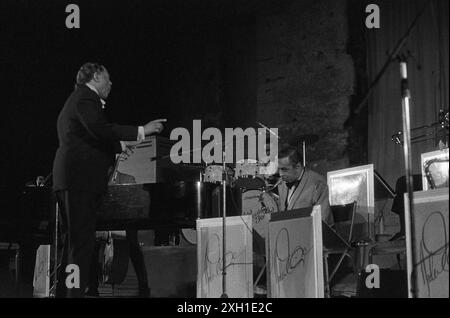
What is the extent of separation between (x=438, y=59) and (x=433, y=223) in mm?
3034

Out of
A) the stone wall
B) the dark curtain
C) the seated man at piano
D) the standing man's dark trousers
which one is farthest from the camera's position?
the stone wall

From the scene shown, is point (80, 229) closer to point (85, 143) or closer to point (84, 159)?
point (84, 159)

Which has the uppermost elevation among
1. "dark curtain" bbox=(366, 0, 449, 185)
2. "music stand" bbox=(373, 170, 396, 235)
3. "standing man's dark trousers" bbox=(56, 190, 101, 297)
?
"dark curtain" bbox=(366, 0, 449, 185)

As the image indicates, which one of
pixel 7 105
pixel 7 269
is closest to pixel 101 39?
pixel 7 105

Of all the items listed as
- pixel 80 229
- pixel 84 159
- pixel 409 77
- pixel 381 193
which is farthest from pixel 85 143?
pixel 409 77

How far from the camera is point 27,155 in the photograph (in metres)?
6.76

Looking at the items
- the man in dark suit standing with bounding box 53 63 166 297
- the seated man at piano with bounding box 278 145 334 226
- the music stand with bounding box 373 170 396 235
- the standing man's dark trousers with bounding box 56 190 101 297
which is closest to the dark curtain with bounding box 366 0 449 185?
the music stand with bounding box 373 170 396 235

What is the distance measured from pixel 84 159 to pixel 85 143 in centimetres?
11

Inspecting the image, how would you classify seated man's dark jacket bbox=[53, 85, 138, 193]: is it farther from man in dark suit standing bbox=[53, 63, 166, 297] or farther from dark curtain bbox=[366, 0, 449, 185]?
dark curtain bbox=[366, 0, 449, 185]

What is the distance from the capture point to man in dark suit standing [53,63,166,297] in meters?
3.38

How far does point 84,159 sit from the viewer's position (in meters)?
3.49

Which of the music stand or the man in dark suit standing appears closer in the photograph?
the man in dark suit standing

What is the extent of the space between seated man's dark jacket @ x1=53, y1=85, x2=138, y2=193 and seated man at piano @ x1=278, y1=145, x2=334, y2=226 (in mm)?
1666
